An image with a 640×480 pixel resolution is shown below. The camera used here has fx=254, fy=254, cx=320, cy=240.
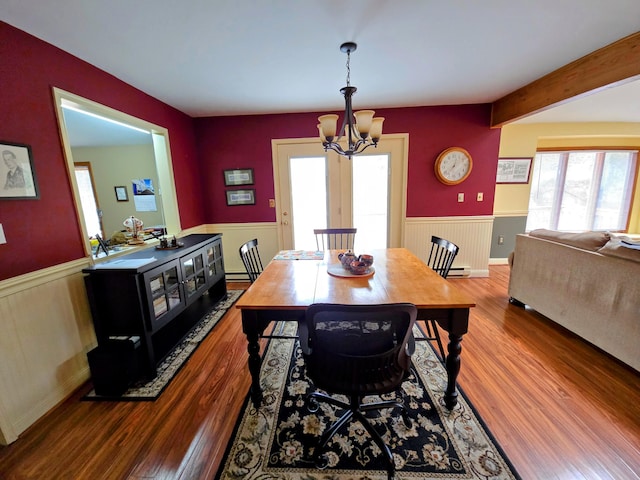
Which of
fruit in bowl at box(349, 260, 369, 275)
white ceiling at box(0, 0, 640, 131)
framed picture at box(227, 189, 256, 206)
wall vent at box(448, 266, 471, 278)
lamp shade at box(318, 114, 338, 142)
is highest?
white ceiling at box(0, 0, 640, 131)

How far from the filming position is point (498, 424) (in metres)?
1.46

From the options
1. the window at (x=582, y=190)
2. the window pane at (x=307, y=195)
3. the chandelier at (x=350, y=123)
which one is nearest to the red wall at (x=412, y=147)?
the window pane at (x=307, y=195)

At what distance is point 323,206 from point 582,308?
9.39ft

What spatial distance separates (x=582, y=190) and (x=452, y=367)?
565cm

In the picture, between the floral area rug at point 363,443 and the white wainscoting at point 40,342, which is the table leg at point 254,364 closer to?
the floral area rug at point 363,443

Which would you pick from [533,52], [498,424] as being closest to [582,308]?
[498,424]

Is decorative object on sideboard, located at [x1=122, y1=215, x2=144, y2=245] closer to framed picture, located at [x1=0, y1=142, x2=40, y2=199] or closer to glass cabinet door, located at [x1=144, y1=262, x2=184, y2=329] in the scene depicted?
glass cabinet door, located at [x1=144, y1=262, x2=184, y2=329]

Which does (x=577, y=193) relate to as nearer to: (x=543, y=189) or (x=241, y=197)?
(x=543, y=189)

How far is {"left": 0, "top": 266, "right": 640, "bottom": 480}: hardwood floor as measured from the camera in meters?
1.26

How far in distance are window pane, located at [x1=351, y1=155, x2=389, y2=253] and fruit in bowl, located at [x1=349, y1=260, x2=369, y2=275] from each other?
68.1 inches

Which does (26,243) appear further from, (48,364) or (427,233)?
(427,233)

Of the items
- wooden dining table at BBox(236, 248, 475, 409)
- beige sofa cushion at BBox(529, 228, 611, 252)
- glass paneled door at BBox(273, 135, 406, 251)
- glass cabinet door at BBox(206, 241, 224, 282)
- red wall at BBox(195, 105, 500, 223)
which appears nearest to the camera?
wooden dining table at BBox(236, 248, 475, 409)

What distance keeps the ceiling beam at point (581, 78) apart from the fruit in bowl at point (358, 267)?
7.82ft

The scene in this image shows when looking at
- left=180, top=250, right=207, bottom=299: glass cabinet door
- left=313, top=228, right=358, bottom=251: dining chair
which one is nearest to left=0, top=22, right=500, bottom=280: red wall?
left=180, top=250, right=207, bottom=299: glass cabinet door
